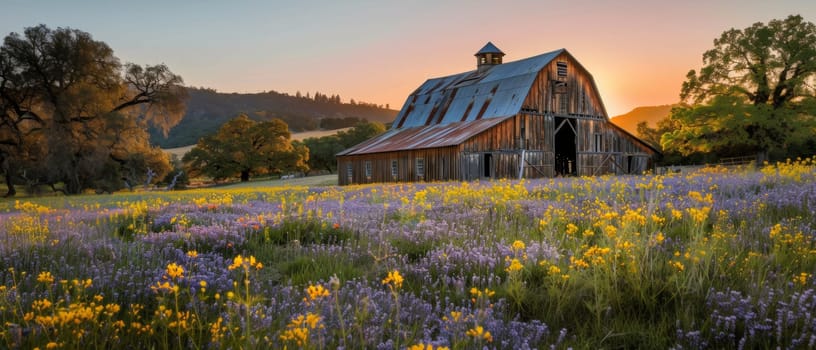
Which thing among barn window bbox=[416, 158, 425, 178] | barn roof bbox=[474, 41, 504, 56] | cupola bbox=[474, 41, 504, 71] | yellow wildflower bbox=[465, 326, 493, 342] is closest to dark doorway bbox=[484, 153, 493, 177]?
barn window bbox=[416, 158, 425, 178]

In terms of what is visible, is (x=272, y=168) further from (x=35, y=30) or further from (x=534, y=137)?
(x=534, y=137)

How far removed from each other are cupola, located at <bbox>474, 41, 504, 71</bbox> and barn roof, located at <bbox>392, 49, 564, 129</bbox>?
2.06 meters

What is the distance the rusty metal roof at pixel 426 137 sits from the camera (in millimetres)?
34281

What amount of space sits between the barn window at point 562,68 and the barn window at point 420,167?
44.2ft

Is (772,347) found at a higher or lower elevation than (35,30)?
lower

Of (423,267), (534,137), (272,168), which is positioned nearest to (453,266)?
(423,267)

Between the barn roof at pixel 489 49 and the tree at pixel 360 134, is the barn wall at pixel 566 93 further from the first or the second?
the tree at pixel 360 134

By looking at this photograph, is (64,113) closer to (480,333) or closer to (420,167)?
(420,167)

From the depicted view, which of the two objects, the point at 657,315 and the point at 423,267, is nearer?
the point at 657,315

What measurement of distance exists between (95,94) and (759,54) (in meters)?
52.1

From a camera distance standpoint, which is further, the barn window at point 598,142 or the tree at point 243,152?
the tree at point 243,152

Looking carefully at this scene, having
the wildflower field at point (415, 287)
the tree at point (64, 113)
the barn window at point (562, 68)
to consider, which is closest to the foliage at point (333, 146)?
the tree at point (64, 113)

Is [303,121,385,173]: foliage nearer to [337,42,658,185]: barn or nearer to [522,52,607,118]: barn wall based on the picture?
[337,42,658,185]: barn

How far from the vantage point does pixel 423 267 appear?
5004 mm
